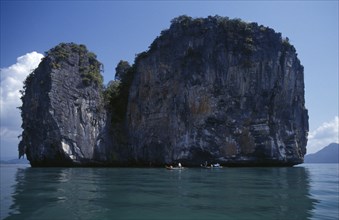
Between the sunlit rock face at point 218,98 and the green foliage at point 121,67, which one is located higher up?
the green foliage at point 121,67

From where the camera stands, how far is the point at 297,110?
2141 inches

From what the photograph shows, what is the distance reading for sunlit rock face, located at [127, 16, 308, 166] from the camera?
48688 mm

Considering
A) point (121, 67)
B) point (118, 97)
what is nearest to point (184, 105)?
point (118, 97)

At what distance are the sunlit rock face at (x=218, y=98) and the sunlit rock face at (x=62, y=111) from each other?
25.5 feet

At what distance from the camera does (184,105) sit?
49.7 m

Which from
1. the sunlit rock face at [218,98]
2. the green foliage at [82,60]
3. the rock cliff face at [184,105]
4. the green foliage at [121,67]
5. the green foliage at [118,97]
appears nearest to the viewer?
the rock cliff face at [184,105]

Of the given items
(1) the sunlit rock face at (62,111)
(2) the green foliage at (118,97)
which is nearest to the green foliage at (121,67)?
(2) the green foliage at (118,97)

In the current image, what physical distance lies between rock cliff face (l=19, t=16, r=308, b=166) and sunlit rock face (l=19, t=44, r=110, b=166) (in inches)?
5.9

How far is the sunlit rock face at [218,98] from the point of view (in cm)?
4869

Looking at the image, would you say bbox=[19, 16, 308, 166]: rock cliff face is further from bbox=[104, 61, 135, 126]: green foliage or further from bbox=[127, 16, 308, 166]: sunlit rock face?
bbox=[104, 61, 135, 126]: green foliage

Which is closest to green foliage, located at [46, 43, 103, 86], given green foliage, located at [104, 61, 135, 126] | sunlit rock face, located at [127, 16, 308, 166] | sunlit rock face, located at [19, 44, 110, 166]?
sunlit rock face, located at [19, 44, 110, 166]

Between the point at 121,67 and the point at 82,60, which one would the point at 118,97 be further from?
the point at 121,67

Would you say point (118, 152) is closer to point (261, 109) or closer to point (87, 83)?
point (87, 83)

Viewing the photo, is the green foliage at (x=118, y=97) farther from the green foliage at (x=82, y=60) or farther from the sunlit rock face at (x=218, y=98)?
the green foliage at (x=82, y=60)
